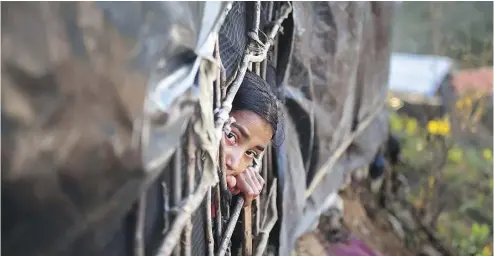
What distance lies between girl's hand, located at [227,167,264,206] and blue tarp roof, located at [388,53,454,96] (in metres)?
3.83

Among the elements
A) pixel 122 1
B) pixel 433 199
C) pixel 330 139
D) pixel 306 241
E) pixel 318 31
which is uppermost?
pixel 122 1

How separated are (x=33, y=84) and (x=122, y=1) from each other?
145 mm

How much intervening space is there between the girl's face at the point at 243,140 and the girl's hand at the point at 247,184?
2 cm

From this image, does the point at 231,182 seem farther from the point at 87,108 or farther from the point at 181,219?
the point at 87,108

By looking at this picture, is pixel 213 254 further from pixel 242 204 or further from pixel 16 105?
pixel 16 105

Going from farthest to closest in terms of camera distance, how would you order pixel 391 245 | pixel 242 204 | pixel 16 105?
pixel 391 245 < pixel 242 204 < pixel 16 105

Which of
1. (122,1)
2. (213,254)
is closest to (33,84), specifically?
(122,1)

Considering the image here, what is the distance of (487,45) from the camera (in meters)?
4.80

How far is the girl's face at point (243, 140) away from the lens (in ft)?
4.08

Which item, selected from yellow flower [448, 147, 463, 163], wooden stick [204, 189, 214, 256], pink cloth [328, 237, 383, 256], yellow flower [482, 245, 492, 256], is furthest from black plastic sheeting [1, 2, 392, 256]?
yellow flower [448, 147, 463, 163]

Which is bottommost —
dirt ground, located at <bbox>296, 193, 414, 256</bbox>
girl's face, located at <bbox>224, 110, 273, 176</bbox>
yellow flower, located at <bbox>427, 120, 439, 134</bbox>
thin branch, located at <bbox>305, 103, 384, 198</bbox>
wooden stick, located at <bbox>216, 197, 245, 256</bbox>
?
dirt ground, located at <bbox>296, 193, 414, 256</bbox>

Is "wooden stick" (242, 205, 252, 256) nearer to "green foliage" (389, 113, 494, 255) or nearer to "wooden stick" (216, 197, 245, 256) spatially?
"wooden stick" (216, 197, 245, 256)

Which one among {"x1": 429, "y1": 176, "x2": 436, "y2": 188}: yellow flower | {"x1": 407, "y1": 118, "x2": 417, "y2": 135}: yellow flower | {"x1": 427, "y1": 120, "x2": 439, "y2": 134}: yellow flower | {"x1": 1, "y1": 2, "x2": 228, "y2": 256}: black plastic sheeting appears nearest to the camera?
{"x1": 1, "y1": 2, "x2": 228, "y2": 256}: black plastic sheeting

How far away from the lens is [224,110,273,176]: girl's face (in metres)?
1.24
